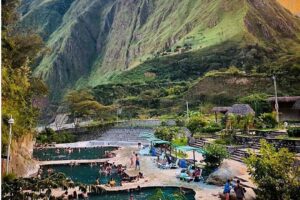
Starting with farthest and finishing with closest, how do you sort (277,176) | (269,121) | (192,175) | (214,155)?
(269,121) < (214,155) < (192,175) < (277,176)

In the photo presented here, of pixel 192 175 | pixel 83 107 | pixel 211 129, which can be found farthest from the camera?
pixel 83 107

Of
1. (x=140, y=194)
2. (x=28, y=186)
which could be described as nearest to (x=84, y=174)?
(x=140, y=194)

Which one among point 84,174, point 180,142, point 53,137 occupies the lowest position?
point 84,174

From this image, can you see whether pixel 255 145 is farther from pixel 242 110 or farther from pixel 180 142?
pixel 180 142

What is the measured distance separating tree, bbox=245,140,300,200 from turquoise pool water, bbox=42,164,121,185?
14.9 m

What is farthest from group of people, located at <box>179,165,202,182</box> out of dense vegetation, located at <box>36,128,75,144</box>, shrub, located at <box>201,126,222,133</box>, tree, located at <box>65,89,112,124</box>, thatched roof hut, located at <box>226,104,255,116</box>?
tree, located at <box>65,89,112,124</box>

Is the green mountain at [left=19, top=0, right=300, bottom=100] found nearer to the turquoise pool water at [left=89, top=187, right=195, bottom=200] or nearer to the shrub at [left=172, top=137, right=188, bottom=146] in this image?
the shrub at [left=172, top=137, right=188, bottom=146]

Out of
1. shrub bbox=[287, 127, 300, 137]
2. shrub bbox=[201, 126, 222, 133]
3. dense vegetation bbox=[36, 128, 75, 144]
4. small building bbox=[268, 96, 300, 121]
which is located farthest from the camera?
dense vegetation bbox=[36, 128, 75, 144]

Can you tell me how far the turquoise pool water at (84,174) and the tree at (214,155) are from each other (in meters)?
6.58

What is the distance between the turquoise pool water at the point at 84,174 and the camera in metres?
30.4

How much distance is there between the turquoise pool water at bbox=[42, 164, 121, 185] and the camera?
30378 mm

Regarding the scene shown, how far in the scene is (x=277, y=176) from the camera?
13945 mm

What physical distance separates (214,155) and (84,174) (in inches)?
519

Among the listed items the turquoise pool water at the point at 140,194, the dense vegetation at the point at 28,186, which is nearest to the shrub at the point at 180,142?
the turquoise pool water at the point at 140,194
